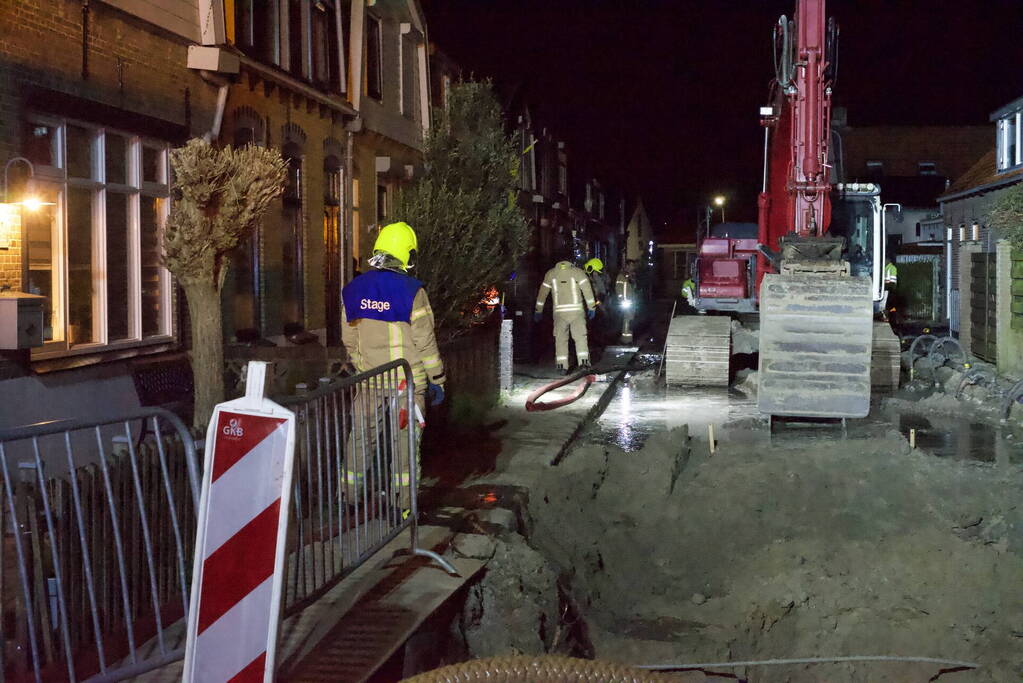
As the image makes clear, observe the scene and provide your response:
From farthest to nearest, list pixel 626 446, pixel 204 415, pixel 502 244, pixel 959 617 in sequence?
pixel 502 244 < pixel 626 446 < pixel 204 415 < pixel 959 617

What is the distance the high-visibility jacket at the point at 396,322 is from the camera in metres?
7.52

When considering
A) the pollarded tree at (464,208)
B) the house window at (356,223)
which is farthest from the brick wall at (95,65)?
the house window at (356,223)

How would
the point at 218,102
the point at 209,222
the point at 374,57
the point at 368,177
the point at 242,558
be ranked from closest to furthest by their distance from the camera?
the point at 242,558, the point at 209,222, the point at 218,102, the point at 368,177, the point at 374,57

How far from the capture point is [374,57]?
18781 mm

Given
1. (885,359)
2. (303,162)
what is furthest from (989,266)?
(303,162)

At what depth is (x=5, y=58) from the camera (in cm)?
891

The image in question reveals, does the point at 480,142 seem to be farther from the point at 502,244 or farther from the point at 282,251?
the point at 282,251

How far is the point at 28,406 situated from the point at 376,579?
15.4 feet

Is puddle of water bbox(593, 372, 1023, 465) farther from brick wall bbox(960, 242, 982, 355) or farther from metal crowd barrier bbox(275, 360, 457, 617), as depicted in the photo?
brick wall bbox(960, 242, 982, 355)

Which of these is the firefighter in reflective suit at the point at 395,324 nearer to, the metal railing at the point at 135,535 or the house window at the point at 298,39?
the metal railing at the point at 135,535

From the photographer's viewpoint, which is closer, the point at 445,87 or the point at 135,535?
the point at 135,535

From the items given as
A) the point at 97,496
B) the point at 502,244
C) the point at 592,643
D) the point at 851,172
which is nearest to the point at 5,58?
the point at 97,496

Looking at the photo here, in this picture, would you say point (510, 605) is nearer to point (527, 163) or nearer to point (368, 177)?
point (368, 177)

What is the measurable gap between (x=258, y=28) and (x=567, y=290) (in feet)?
20.7
